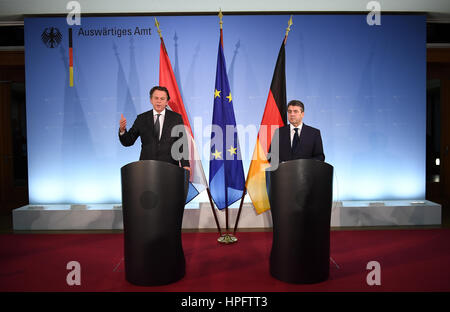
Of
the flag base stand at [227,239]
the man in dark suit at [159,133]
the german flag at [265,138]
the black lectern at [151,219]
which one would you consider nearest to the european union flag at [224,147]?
the german flag at [265,138]

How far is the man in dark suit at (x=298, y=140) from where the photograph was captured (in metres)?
2.88

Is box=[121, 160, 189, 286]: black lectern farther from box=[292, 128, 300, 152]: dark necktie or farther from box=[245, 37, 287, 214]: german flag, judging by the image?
box=[245, 37, 287, 214]: german flag

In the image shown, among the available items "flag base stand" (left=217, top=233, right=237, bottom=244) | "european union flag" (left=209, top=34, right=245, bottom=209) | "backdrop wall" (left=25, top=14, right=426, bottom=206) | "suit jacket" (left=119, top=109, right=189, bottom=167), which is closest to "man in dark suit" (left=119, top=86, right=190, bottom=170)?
"suit jacket" (left=119, top=109, right=189, bottom=167)

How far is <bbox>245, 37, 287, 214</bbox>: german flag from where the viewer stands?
3447 millimetres

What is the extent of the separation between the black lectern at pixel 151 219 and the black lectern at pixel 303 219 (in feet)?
2.52

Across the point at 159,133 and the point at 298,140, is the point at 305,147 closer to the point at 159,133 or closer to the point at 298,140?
the point at 298,140

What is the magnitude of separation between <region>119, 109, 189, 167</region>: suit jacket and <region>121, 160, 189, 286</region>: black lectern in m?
0.64

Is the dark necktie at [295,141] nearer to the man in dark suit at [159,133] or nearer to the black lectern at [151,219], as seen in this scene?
the man in dark suit at [159,133]

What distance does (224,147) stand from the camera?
3.47 m
